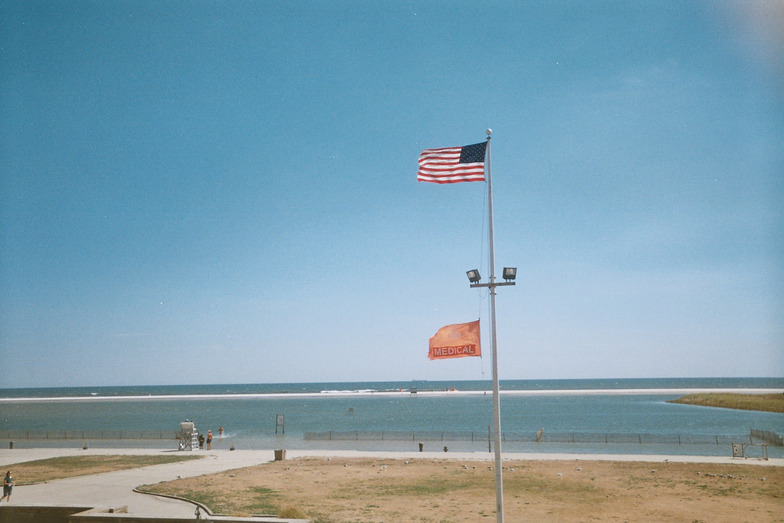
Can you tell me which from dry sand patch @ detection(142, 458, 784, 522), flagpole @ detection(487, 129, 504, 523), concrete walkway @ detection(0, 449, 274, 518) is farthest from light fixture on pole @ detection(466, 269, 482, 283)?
concrete walkway @ detection(0, 449, 274, 518)

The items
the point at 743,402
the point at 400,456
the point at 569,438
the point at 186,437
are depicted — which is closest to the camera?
the point at 400,456

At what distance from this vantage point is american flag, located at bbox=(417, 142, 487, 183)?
1842 cm

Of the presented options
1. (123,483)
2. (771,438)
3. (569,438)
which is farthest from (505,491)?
(771,438)

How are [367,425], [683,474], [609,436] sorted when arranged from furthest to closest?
[367,425]
[609,436]
[683,474]

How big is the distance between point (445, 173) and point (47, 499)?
2308 cm

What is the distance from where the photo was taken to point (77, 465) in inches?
1523

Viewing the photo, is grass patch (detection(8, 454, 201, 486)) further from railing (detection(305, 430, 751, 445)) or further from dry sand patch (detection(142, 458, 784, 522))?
railing (detection(305, 430, 751, 445))

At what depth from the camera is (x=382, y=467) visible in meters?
36.1

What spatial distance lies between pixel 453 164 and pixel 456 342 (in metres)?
5.72

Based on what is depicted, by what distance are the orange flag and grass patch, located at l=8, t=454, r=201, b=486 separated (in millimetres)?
26122

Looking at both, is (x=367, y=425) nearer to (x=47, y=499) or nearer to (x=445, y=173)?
(x=47, y=499)

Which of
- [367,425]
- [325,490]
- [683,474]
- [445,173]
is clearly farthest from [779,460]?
[367,425]

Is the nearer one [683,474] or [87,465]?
[683,474]

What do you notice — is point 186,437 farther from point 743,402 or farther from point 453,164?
point 743,402
